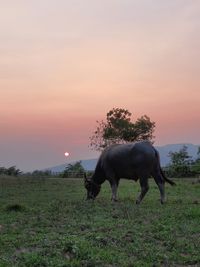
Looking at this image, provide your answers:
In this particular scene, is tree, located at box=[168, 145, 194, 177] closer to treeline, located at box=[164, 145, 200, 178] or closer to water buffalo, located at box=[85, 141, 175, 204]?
treeline, located at box=[164, 145, 200, 178]

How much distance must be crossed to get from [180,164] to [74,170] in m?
9.93

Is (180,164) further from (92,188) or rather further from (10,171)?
(92,188)

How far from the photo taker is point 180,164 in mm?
41031

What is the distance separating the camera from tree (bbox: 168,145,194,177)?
129 feet

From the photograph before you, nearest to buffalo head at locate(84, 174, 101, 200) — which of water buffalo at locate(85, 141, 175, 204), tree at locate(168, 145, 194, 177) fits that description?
water buffalo at locate(85, 141, 175, 204)

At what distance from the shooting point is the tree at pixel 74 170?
137 ft

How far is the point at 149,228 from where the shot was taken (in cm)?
1048

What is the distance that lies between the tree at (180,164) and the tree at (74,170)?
312 inches

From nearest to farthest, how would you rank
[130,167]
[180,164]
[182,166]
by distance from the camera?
[130,167] < [182,166] < [180,164]

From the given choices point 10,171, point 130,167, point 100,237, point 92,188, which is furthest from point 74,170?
point 100,237

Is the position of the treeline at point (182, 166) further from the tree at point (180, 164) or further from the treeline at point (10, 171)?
the treeline at point (10, 171)

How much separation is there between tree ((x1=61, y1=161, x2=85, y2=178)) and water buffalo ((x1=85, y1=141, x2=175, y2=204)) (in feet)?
75.3

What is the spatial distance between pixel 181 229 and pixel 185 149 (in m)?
36.0

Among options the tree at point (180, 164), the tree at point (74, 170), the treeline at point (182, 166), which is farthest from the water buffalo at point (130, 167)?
the tree at point (74, 170)
